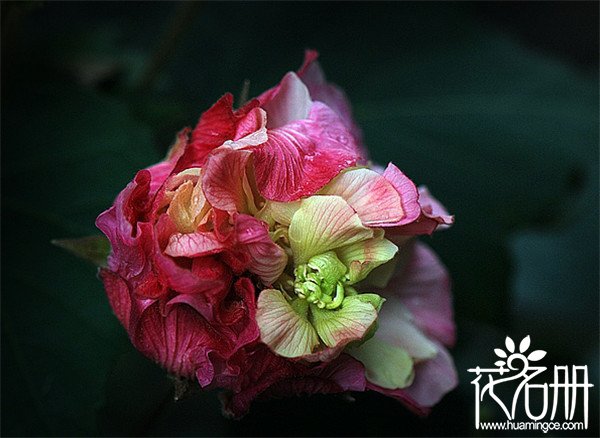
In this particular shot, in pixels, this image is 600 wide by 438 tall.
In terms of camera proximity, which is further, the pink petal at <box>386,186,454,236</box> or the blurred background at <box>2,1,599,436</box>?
the blurred background at <box>2,1,599,436</box>

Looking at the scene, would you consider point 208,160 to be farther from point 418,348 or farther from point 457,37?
point 457,37

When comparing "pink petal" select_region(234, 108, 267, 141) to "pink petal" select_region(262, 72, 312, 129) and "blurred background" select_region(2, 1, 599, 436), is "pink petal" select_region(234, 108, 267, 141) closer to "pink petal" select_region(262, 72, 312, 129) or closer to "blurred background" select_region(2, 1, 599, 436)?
"pink petal" select_region(262, 72, 312, 129)

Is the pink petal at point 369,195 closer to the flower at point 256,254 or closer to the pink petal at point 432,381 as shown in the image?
the flower at point 256,254

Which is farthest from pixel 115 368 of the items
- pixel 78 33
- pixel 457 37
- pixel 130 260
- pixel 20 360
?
pixel 457 37

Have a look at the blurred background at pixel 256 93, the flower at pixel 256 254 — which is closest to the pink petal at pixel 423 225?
the flower at pixel 256 254

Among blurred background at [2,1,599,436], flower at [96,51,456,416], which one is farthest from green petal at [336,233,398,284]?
blurred background at [2,1,599,436]

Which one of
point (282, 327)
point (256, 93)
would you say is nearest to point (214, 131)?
point (282, 327)
